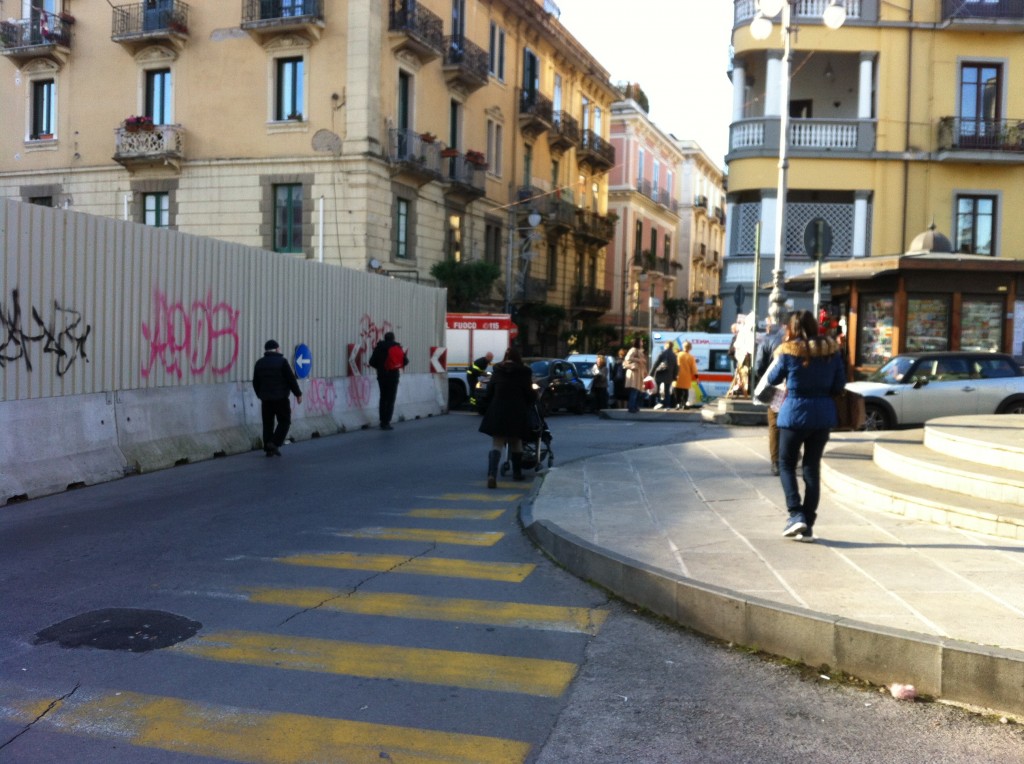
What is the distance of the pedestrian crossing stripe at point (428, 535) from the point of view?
863cm

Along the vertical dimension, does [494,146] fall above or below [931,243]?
above

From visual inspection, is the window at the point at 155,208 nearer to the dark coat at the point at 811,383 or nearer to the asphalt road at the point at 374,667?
the asphalt road at the point at 374,667

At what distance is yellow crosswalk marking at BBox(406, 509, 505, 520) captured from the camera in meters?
9.80

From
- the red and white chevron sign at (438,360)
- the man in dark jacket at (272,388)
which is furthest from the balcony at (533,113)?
the man in dark jacket at (272,388)

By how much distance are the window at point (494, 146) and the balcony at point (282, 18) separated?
1012cm

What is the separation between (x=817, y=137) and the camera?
103 ft

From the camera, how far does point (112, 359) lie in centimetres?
1295

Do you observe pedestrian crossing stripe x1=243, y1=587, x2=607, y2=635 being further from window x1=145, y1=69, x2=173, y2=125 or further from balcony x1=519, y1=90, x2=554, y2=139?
balcony x1=519, y1=90, x2=554, y2=139

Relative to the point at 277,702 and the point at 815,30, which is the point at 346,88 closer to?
the point at 815,30

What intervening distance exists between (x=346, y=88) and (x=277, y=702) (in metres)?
26.8

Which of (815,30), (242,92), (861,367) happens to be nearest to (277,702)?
(861,367)

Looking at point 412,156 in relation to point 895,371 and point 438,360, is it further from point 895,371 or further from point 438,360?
point 895,371

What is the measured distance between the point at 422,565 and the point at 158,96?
28195 mm

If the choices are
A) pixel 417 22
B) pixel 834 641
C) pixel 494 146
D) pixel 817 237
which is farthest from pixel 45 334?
pixel 494 146
